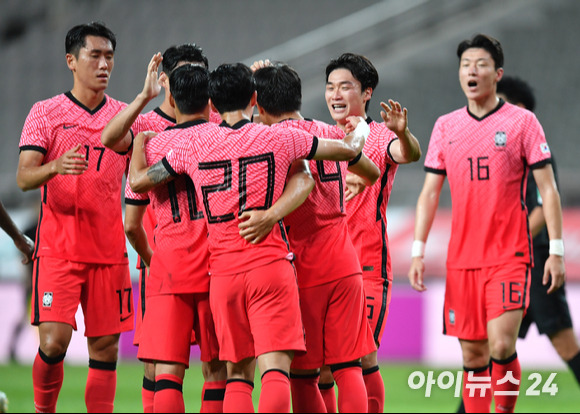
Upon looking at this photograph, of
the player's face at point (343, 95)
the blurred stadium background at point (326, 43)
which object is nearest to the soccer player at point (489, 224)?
the player's face at point (343, 95)

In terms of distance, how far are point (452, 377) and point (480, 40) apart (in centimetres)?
418

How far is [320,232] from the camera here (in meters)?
4.42

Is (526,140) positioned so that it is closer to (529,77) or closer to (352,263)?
(352,263)

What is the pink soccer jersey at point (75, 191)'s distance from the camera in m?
5.02

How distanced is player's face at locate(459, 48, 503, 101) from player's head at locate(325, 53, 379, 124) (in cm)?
88

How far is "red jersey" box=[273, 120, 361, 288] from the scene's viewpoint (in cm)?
437

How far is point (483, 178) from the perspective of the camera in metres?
5.46

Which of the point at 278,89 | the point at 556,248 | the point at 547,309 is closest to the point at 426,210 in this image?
the point at 556,248

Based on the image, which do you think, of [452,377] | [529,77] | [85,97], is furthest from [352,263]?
[529,77]

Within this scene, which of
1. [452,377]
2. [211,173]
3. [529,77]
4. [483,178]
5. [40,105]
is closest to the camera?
[211,173]

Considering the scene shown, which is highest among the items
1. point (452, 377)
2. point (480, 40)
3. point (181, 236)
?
point (480, 40)

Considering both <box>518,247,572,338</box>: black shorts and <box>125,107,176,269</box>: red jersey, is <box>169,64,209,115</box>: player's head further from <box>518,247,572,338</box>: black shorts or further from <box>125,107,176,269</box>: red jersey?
<box>518,247,572,338</box>: black shorts

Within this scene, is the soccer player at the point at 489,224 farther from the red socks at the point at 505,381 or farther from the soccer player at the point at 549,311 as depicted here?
the soccer player at the point at 549,311

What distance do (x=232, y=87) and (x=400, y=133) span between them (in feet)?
3.74
